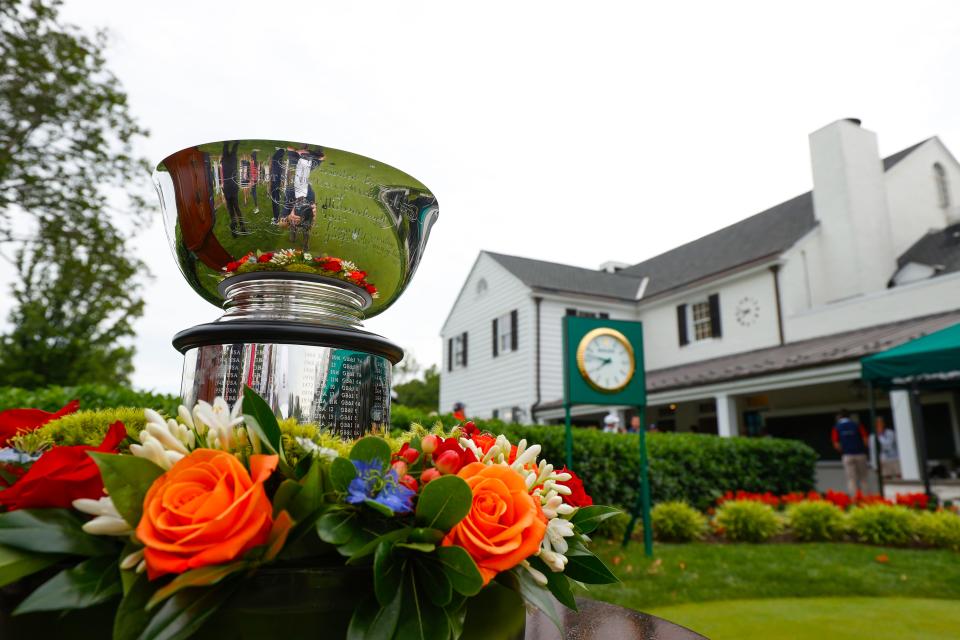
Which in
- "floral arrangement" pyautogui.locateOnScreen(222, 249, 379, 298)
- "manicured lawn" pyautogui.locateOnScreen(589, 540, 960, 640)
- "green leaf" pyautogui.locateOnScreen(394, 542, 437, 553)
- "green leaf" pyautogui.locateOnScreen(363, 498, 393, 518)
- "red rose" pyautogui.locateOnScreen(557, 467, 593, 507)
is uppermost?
"floral arrangement" pyautogui.locateOnScreen(222, 249, 379, 298)

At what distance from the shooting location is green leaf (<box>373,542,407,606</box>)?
28.2 inches

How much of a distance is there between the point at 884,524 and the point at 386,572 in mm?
9068

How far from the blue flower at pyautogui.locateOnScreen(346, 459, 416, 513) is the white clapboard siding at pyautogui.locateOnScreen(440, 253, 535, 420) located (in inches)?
695

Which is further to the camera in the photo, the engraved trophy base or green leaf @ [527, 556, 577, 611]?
the engraved trophy base

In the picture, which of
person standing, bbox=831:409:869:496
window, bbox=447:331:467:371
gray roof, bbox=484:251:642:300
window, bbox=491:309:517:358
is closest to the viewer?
person standing, bbox=831:409:869:496

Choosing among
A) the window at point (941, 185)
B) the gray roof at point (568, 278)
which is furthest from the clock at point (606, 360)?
the window at point (941, 185)

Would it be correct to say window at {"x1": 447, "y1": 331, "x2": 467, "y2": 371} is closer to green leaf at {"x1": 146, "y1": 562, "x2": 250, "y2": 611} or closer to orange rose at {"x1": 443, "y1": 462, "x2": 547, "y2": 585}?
orange rose at {"x1": 443, "y1": 462, "x2": 547, "y2": 585}

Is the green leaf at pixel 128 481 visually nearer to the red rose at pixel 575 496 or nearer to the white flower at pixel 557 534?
the white flower at pixel 557 534

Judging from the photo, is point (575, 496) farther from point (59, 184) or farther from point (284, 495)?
point (59, 184)

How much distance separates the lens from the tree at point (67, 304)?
13.9 metres

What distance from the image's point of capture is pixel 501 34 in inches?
258

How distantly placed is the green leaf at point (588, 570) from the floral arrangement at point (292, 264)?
1053 mm

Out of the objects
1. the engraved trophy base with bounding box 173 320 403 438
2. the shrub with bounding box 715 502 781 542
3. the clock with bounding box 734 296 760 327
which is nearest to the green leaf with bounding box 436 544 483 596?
the engraved trophy base with bounding box 173 320 403 438

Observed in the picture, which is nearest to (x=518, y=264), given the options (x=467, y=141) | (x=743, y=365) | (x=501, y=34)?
(x=743, y=365)
